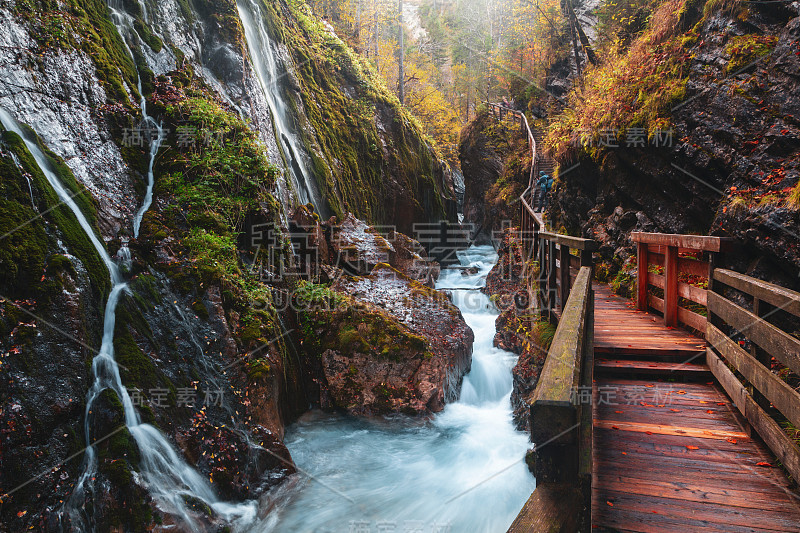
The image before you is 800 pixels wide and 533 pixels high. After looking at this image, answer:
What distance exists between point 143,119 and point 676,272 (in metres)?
7.87

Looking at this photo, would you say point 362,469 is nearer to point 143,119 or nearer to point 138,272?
point 138,272

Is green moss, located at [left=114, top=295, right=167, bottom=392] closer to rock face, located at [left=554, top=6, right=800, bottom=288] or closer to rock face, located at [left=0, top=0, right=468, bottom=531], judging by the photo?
rock face, located at [left=0, top=0, right=468, bottom=531]

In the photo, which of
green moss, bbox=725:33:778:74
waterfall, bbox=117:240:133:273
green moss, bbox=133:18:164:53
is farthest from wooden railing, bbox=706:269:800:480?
green moss, bbox=133:18:164:53

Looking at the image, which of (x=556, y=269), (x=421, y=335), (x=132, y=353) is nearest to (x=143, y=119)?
(x=132, y=353)

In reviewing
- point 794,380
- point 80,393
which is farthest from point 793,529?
point 80,393

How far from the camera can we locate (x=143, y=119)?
6.40 metres

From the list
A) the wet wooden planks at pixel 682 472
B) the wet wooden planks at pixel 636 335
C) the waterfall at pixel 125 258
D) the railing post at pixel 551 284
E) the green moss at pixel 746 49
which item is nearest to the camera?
the wet wooden planks at pixel 682 472

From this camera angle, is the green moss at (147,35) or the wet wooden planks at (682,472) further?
the green moss at (147,35)

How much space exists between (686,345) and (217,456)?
526cm

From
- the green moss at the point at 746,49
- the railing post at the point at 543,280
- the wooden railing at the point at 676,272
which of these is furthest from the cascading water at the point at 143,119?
the green moss at the point at 746,49

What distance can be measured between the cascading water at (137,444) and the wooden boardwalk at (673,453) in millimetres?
A: 3705

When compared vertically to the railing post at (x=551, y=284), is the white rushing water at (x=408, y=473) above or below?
below

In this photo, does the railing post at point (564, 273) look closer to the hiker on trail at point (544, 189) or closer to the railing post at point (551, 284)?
the railing post at point (551, 284)

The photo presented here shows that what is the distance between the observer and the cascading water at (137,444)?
3662 millimetres
